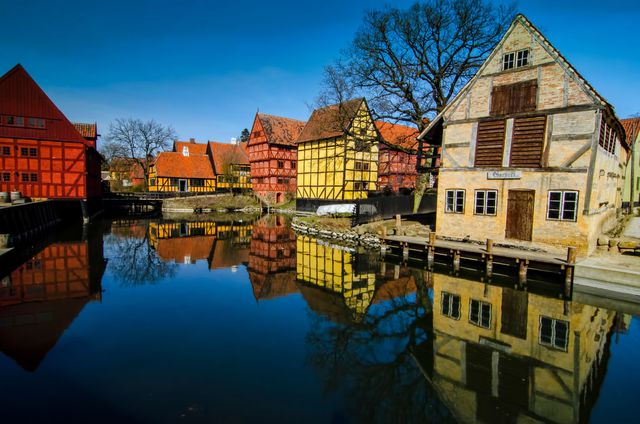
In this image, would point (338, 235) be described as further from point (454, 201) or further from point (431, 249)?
point (454, 201)

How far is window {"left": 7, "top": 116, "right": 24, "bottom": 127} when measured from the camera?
25.3 metres

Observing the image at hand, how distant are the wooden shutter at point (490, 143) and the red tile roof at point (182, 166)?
137 ft

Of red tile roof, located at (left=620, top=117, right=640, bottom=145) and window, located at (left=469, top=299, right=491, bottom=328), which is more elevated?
red tile roof, located at (left=620, top=117, right=640, bottom=145)

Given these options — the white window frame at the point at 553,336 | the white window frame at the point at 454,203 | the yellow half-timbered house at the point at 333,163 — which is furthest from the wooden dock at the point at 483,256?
the yellow half-timbered house at the point at 333,163

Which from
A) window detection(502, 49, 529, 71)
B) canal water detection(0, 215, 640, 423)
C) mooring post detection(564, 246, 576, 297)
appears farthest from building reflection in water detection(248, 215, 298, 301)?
window detection(502, 49, 529, 71)

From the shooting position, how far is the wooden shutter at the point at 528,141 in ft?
48.2

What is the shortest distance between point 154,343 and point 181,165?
45.4m

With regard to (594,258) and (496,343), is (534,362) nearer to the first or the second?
(496,343)

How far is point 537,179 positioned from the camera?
14.7 meters

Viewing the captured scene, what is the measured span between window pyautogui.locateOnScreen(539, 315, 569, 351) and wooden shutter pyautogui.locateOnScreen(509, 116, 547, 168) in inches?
292

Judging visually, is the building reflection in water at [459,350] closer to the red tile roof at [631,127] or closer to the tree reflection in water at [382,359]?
the tree reflection in water at [382,359]

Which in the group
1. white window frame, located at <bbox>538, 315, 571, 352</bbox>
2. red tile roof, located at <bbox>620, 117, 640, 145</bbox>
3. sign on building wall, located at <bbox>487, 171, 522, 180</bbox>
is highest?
red tile roof, located at <bbox>620, 117, 640, 145</bbox>

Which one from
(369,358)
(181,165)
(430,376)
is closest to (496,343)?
(430,376)

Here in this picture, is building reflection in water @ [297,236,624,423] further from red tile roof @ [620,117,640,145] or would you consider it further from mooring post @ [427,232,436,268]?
red tile roof @ [620,117,640,145]
